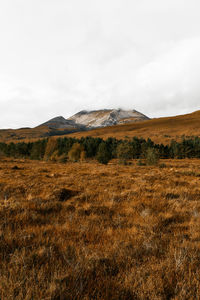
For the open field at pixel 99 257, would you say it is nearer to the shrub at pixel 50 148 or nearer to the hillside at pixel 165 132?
the shrub at pixel 50 148

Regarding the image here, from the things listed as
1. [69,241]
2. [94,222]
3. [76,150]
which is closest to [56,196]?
[94,222]

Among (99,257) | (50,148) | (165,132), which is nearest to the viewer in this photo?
(99,257)

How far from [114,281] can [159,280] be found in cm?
63

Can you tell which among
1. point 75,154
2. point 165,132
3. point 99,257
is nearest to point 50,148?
point 75,154

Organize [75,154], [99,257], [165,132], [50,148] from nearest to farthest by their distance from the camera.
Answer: [99,257] < [75,154] < [50,148] < [165,132]

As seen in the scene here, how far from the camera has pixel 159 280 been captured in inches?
79.1

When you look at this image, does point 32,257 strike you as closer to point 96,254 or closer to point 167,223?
point 96,254

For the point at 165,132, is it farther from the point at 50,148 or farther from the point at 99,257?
the point at 99,257

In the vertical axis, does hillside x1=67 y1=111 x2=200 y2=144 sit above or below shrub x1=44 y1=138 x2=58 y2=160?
above

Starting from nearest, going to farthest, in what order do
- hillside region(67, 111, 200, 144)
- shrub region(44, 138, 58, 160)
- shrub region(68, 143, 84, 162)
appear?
shrub region(68, 143, 84, 162) → shrub region(44, 138, 58, 160) → hillside region(67, 111, 200, 144)

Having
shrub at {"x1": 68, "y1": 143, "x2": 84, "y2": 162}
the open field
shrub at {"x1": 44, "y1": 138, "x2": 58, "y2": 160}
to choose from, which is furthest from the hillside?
the open field

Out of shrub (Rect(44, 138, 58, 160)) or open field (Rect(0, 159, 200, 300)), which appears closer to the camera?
open field (Rect(0, 159, 200, 300))

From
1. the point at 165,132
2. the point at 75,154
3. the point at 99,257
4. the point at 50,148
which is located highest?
the point at 165,132

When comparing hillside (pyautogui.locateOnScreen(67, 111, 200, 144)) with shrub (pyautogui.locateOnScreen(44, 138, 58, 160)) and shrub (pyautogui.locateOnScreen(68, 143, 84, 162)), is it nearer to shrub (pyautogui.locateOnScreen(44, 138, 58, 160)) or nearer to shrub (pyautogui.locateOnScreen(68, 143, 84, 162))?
shrub (pyautogui.locateOnScreen(68, 143, 84, 162))
